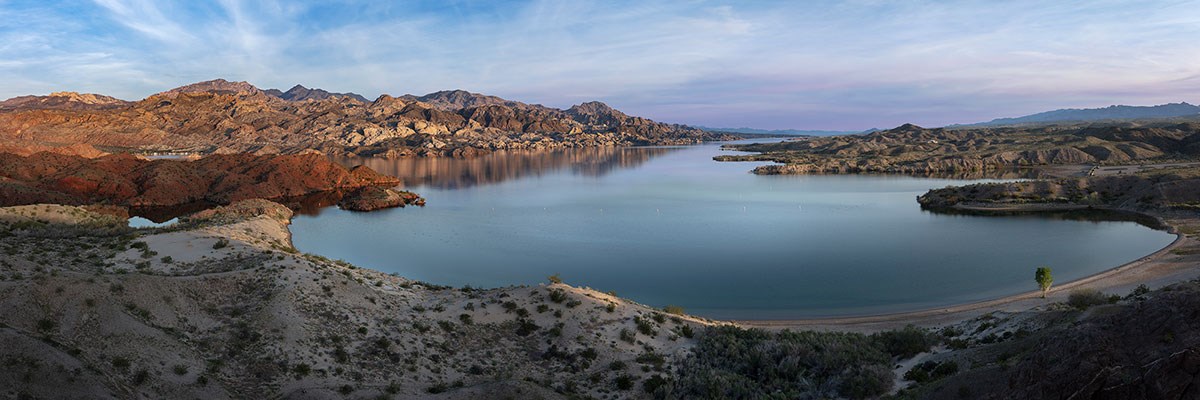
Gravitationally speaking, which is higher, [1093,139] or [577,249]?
[1093,139]

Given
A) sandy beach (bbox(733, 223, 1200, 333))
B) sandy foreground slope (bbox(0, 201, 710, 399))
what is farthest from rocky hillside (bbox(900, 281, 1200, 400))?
sandy beach (bbox(733, 223, 1200, 333))

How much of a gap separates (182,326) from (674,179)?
369 ft

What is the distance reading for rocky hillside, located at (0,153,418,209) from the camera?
80.0 m

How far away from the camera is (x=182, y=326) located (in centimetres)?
2136

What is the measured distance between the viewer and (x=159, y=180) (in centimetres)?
8969

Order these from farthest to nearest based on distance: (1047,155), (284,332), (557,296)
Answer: (1047,155)
(557,296)
(284,332)

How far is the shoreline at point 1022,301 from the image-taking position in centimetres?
3114

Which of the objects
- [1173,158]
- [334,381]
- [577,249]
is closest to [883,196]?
[577,249]

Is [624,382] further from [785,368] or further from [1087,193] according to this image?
[1087,193]

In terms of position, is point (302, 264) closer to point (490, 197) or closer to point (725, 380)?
point (725, 380)

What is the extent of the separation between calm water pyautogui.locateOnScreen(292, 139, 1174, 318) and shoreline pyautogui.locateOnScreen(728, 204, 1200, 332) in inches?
69.7

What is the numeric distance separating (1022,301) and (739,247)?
2303 centimetres

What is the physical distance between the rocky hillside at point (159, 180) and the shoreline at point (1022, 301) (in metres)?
70.9

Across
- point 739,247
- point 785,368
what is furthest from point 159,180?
point 785,368
